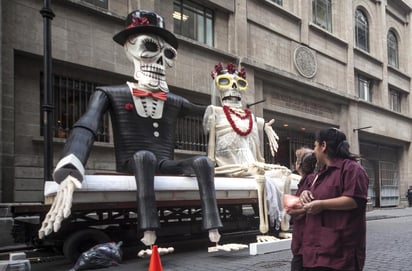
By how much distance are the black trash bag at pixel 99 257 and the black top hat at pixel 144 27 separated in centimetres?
334

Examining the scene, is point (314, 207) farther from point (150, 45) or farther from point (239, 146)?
point (239, 146)

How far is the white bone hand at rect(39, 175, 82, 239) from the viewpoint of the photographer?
548 centimetres

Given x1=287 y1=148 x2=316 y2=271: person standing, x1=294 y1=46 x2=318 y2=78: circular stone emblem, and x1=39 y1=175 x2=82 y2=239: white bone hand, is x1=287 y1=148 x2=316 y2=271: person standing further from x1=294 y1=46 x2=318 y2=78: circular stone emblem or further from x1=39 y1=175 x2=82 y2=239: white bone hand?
x1=294 y1=46 x2=318 y2=78: circular stone emblem

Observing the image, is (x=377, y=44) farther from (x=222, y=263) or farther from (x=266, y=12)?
(x=222, y=263)

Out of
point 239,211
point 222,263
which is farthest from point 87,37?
point 222,263

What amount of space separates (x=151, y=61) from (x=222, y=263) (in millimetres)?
3354

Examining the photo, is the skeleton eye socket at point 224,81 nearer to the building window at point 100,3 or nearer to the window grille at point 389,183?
the building window at point 100,3

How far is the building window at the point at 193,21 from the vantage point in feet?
49.0

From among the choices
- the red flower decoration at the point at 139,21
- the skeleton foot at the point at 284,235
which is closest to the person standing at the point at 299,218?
the red flower decoration at the point at 139,21

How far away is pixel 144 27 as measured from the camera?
7328 millimetres

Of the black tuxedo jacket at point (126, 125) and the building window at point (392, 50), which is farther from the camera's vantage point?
the building window at point (392, 50)

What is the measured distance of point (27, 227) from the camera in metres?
6.53

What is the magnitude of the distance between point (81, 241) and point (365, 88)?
74.7ft

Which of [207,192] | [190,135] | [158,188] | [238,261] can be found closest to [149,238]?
[158,188]
